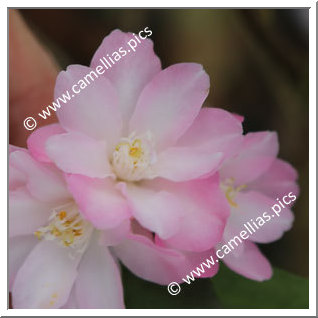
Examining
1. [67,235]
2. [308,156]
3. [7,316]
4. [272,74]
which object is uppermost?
[272,74]

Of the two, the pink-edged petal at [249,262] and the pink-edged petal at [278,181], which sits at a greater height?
the pink-edged petal at [278,181]

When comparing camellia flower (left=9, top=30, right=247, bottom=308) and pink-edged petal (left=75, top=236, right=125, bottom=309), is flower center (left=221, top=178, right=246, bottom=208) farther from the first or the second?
pink-edged petal (left=75, top=236, right=125, bottom=309)

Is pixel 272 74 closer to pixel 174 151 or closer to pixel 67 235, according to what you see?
pixel 174 151

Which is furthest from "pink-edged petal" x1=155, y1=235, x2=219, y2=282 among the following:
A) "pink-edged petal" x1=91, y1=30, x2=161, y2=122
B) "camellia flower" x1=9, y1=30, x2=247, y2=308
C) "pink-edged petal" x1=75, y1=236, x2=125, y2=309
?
"pink-edged petal" x1=91, y1=30, x2=161, y2=122

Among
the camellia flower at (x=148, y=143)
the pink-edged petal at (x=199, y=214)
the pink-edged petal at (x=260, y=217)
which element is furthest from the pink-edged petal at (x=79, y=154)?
the pink-edged petal at (x=260, y=217)

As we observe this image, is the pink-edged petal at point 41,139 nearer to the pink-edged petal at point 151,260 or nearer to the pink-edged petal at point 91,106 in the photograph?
the pink-edged petal at point 91,106

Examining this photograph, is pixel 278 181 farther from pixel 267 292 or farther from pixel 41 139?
pixel 41 139

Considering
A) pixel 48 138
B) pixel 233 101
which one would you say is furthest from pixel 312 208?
pixel 48 138
